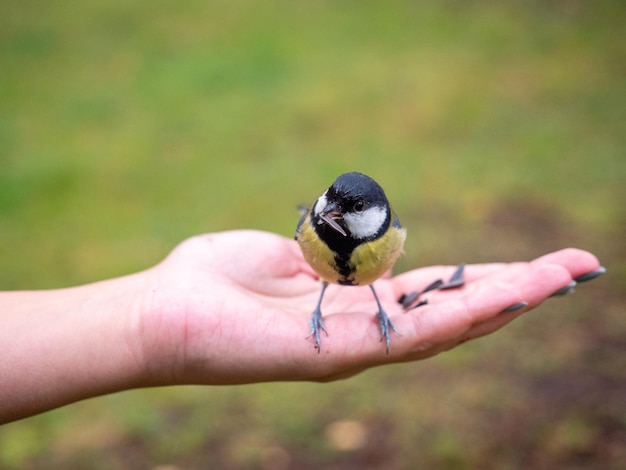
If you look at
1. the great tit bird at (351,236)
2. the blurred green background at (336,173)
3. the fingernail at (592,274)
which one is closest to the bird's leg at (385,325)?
the great tit bird at (351,236)

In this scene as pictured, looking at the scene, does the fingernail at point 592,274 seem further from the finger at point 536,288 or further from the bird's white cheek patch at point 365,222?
the bird's white cheek patch at point 365,222

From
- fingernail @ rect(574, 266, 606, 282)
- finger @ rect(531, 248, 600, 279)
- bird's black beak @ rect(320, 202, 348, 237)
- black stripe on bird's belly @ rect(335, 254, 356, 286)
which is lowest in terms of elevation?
fingernail @ rect(574, 266, 606, 282)

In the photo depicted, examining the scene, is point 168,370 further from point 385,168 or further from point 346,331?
point 385,168

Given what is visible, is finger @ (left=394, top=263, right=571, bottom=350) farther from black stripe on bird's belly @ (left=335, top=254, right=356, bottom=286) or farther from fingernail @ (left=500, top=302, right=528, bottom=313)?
black stripe on bird's belly @ (left=335, top=254, right=356, bottom=286)

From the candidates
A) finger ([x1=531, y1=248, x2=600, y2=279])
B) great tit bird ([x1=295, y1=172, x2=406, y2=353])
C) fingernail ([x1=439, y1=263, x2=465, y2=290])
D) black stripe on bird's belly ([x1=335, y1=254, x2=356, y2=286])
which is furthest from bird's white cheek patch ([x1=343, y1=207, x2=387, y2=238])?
finger ([x1=531, y1=248, x2=600, y2=279])

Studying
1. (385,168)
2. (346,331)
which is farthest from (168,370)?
(385,168)

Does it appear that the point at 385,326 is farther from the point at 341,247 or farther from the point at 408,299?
the point at 408,299
